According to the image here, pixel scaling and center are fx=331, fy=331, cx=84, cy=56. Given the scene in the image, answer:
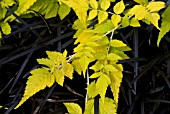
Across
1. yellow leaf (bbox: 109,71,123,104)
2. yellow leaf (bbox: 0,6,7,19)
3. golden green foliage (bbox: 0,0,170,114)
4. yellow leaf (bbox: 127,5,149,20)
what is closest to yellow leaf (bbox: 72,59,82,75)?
golden green foliage (bbox: 0,0,170,114)

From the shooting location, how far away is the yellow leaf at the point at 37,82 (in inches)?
33.1

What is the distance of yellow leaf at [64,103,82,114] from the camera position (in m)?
0.93

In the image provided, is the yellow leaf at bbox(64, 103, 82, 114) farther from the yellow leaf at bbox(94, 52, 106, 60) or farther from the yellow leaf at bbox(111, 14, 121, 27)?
the yellow leaf at bbox(111, 14, 121, 27)

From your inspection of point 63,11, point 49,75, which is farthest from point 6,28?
point 49,75

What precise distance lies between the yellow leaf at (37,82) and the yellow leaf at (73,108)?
0.10 meters

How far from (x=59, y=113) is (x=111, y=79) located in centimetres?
21

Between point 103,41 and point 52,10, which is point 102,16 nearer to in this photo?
point 103,41

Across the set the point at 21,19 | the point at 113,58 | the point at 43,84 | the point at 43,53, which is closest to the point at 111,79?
the point at 113,58

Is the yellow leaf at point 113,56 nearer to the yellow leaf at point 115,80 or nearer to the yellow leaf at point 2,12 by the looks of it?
the yellow leaf at point 115,80

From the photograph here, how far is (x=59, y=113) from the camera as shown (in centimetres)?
99

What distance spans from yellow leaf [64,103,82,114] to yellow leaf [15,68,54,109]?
10 centimetres

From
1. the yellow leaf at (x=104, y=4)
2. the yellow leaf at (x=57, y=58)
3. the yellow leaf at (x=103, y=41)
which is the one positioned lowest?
the yellow leaf at (x=57, y=58)

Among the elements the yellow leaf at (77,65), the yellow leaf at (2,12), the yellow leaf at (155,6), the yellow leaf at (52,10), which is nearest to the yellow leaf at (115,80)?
the yellow leaf at (77,65)

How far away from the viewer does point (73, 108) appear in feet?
3.08
